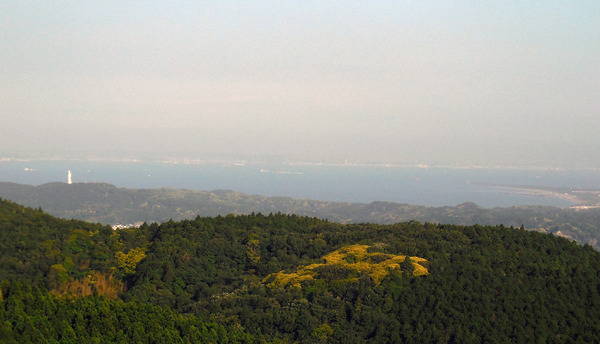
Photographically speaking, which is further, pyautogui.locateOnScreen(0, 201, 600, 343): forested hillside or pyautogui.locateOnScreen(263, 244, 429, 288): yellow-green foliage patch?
pyautogui.locateOnScreen(263, 244, 429, 288): yellow-green foliage patch

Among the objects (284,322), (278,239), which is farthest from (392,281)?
(278,239)

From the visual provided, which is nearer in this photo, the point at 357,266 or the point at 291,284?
the point at 291,284

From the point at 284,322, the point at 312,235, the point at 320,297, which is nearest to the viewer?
the point at 284,322

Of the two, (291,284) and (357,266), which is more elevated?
(357,266)

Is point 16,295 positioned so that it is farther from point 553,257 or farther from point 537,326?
point 553,257
